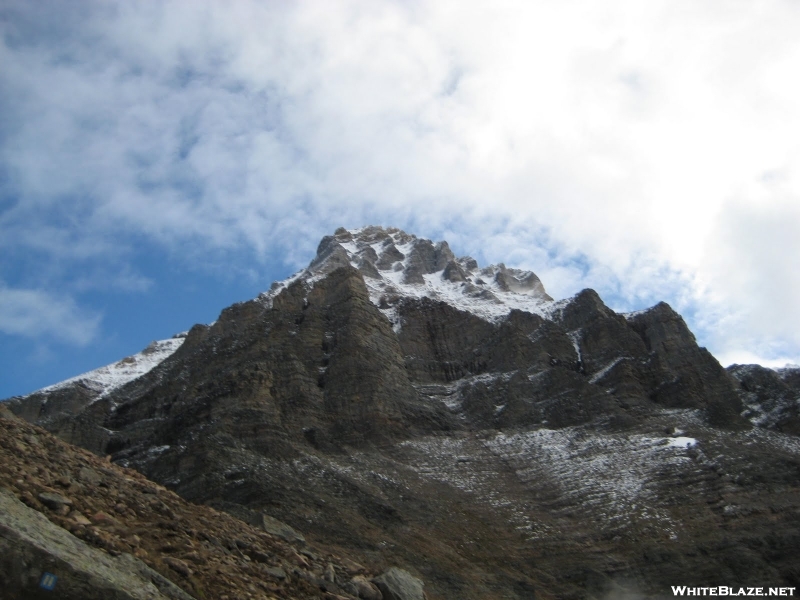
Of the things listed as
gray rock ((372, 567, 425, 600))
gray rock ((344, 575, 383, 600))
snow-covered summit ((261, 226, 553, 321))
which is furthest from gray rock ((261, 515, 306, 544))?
snow-covered summit ((261, 226, 553, 321))

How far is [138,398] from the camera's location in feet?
231

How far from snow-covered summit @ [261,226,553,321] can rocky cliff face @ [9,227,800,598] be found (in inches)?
391

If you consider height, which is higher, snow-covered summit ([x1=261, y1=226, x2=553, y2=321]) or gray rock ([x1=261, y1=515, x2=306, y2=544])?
snow-covered summit ([x1=261, y1=226, x2=553, y2=321])

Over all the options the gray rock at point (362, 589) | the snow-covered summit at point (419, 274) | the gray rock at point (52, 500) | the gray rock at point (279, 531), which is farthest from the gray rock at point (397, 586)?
the snow-covered summit at point (419, 274)

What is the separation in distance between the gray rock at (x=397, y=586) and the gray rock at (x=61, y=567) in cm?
745

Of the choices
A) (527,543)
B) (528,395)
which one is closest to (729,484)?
(527,543)

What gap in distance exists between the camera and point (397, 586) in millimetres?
21141

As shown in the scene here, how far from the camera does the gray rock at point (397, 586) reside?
20.7m

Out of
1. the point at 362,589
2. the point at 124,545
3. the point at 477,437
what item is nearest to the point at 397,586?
the point at 362,589

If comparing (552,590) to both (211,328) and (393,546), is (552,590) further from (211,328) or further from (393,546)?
(211,328)

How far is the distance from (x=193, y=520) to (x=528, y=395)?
164ft

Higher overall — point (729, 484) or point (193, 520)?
point (729, 484)

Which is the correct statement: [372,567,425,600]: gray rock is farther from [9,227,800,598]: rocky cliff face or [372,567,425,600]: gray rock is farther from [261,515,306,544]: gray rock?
[9,227,800,598]: rocky cliff face

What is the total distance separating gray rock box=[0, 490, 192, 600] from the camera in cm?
1305
